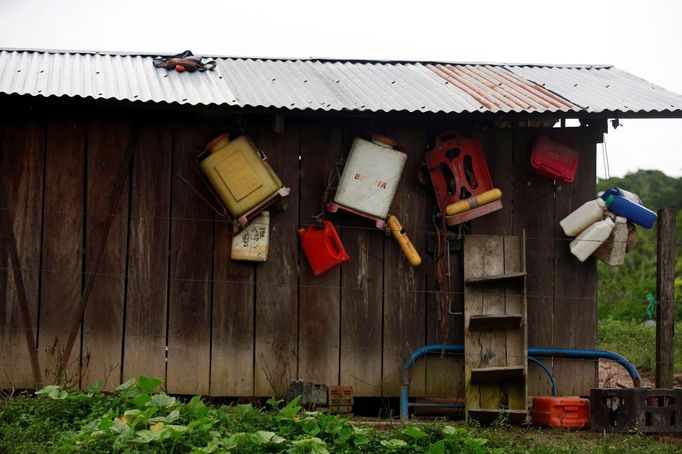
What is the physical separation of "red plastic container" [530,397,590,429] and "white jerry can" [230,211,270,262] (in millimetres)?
2811

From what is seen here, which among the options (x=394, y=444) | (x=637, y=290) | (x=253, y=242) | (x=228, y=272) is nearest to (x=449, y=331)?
(x=253, y=242)

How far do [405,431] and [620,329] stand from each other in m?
7.61

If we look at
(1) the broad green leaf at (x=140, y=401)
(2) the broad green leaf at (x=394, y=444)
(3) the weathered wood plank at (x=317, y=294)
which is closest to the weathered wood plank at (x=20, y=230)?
(1) the broad green leaf at (x=140, y=401)

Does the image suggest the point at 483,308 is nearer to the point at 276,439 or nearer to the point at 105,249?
the point at 276,439

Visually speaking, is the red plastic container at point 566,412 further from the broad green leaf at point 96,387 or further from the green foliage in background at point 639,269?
the green foliage in background at point 639,269

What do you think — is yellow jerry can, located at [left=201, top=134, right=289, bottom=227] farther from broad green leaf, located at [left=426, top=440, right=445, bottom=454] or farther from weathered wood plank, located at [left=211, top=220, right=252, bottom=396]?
broad green leaf, located at [left=426, top=440, right=445, bottom=454]

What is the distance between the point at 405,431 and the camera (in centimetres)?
775

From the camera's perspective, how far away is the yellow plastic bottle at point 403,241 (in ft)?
31.8

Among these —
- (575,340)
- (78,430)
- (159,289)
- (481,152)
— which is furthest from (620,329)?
(78,430)

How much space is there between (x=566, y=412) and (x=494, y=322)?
40.0 inches

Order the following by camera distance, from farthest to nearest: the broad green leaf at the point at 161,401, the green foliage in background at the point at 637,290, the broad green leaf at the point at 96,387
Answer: the green foliage in background at the point at 637,290 < the broad green leaf at the point at 96,387 < the broad green leaf at the point at 161,401

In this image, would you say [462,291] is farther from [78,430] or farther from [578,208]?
[78,430]

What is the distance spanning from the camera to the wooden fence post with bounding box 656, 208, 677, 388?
9.75m

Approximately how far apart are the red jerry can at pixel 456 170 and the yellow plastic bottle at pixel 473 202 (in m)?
0.06
